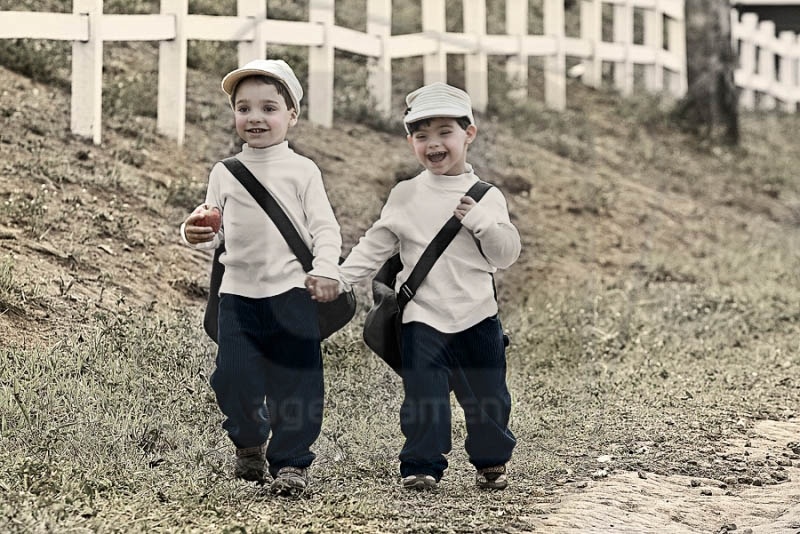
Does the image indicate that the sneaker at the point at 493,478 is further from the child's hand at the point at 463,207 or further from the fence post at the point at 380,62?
the fence post at the point at 380,62

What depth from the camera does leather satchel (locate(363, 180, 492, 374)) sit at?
4809 millimetres

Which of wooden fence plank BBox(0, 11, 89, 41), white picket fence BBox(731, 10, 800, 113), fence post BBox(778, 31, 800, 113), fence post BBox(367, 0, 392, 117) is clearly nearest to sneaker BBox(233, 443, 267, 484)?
wooden fence plank BBox(0, 11, 89, 41)

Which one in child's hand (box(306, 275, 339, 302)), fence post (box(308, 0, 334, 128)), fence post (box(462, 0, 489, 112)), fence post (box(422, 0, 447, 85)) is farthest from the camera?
fence post (box(462, 0, 489, 112))

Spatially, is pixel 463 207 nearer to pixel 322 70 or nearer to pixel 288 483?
pixel 288 483

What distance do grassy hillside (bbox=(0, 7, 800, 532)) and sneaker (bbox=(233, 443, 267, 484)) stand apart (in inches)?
2.4

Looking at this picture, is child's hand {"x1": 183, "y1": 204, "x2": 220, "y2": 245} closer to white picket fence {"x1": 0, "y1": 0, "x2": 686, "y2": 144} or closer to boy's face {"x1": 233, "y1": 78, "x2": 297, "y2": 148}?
boy's face {"x1": 233, "y1": 78, "x2": 297, "y2": 148}

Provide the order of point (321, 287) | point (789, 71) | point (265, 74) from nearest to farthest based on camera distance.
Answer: point (321, 287) → point (265, 74) → point (789, 71)

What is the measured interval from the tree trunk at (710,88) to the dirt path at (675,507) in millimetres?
8767

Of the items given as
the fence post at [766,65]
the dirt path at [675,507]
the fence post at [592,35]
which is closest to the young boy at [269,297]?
the dirt path at [675,507]

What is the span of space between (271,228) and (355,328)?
8.10 feet

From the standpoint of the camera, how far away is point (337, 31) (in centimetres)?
984

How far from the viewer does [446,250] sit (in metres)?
4.82

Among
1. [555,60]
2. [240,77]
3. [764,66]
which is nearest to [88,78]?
[240,77]

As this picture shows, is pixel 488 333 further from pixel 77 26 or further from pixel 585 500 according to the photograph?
pixel 77 26
